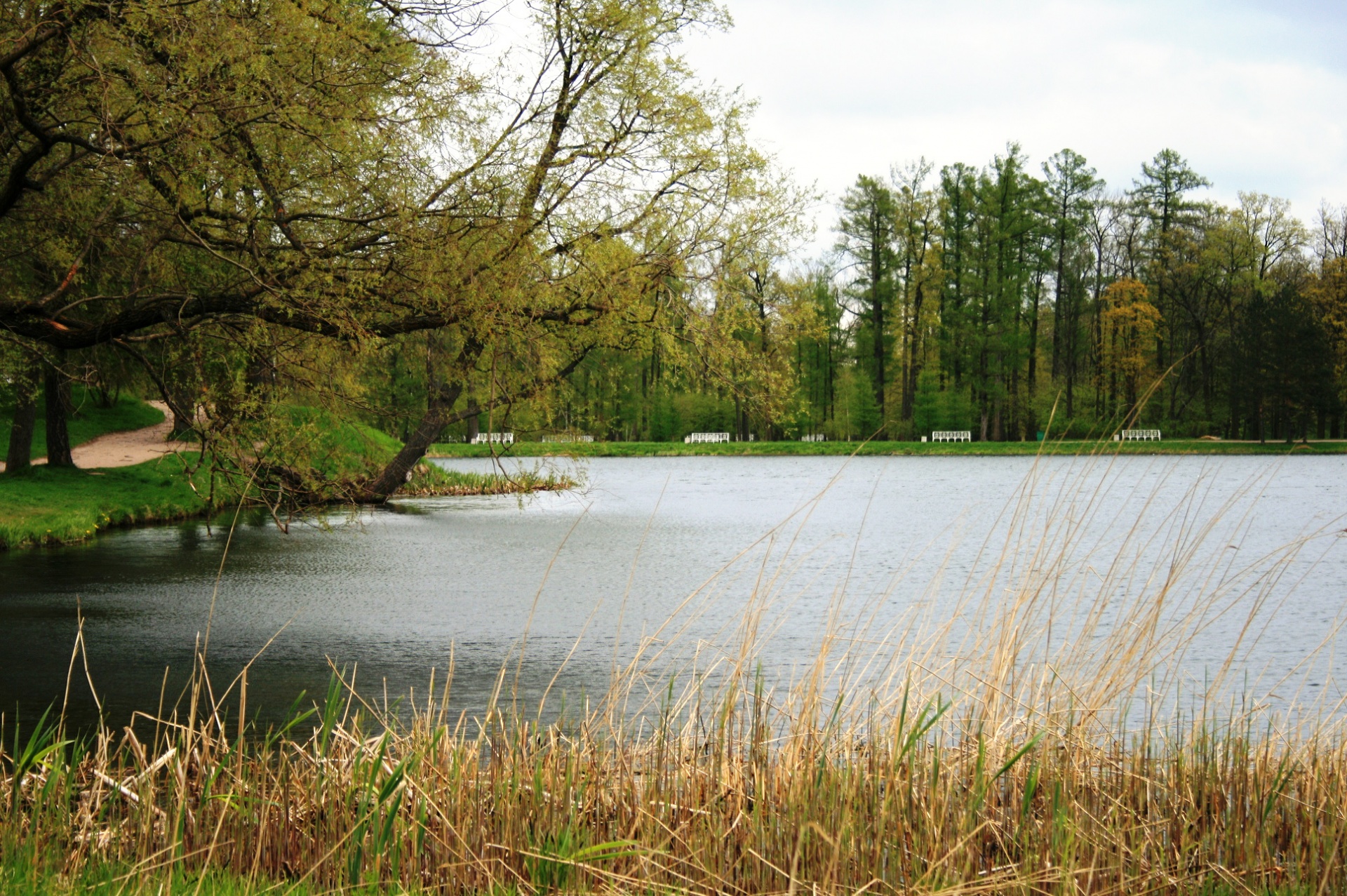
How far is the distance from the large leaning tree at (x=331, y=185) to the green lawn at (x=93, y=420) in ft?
47.3

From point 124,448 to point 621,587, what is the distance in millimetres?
20902

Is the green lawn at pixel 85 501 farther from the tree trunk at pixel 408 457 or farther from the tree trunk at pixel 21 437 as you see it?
the tree trunk at pixel 408 457

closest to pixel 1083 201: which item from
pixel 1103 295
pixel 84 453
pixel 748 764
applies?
pixel 1103 295

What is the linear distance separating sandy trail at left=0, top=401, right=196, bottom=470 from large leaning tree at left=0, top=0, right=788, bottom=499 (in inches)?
418

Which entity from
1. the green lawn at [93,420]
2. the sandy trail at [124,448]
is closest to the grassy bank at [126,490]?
the sandy trail at [124,448]

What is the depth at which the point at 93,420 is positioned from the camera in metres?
32.3

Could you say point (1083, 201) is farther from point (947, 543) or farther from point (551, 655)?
point (551, 655)

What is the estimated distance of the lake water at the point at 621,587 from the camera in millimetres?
7781

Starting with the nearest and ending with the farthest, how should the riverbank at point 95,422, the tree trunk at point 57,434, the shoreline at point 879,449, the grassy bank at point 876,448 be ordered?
the tree trunk at point 57,434
the riverbank at point 95,422
the shoreline at point 879,449
the grassy bank at point 876,448

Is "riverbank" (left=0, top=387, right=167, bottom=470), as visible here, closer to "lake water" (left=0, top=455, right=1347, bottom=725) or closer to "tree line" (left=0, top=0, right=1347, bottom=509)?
"tree line" (left=0, top=0, right=1347, bottom=509)

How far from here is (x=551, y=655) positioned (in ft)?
33.3

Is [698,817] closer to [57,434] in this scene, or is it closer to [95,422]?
[57,434]

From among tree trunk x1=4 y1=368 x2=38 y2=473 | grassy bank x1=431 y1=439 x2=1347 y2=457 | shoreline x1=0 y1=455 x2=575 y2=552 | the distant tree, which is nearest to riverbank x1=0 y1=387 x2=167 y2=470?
shoreline x1=0 y1=455 x2=575 y2=552

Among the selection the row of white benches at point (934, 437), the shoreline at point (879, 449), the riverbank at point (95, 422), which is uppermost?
the riverbank at point (95, 422)
